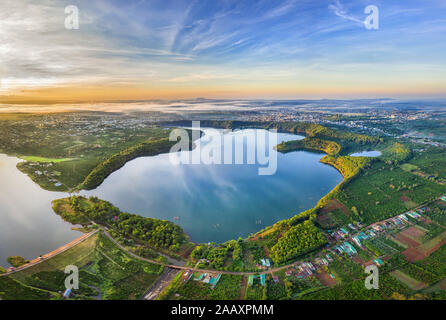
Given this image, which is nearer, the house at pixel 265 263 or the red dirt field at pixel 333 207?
the house at pixel 265 263

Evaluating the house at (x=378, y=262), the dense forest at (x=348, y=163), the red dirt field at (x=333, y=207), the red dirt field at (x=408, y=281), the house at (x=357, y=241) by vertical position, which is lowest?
the red dirt field at (x=408, y=281)

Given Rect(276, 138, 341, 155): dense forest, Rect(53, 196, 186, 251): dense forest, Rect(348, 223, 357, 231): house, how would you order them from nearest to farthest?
Rect(53, 196, 186, 251): dense forest
Rect(348, 223, 357, 231): house
Rect(276, 138, 341, 155): dense forest

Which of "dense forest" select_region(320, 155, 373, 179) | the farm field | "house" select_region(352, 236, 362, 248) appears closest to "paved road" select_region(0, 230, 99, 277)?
the farm field

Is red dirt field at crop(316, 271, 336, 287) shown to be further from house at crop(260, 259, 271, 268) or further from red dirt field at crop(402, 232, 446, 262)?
red dirt field at crop(402, 232, 446, 262)

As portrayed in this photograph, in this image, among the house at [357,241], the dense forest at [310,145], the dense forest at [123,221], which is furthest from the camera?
the dense forest at [310,145]

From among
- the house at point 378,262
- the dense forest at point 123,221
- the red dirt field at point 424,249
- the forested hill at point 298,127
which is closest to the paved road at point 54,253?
the dense forest at point 123,221

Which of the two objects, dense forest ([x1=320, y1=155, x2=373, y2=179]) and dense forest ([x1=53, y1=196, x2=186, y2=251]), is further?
dense forest ([x1=320, y1=155, x2=373, y2=179])

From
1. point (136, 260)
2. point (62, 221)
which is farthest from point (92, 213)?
point (136, 260)

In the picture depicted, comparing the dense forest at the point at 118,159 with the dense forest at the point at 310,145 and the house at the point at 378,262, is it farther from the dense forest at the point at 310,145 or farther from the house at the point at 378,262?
the house at the point at 378,262
